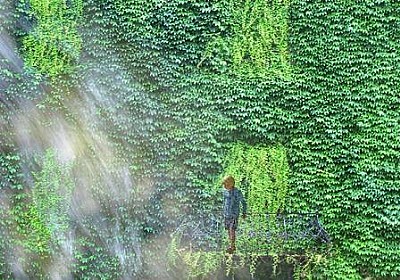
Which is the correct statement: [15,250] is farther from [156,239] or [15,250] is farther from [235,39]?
Result: [235,39]

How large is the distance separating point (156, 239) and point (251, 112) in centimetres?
276

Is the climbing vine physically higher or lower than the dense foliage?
higher

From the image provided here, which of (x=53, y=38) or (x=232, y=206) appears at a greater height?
(x=53, y=38)

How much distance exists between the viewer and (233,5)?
11.0 m

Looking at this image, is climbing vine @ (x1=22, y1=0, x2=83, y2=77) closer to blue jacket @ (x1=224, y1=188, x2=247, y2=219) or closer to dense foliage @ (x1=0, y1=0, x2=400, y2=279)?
dense foliage @ (x1=0, y1=0, x2=400, y2=279)

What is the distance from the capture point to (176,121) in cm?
1070

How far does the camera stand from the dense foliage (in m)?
10.4

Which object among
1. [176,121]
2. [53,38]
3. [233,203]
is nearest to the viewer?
[233,203]

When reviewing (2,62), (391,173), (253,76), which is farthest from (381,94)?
(2,62)

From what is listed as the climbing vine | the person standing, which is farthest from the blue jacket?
the climbing vine

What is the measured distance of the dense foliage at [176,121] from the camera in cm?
1041

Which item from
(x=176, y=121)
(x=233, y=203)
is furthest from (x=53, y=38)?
(x=233, y=203)

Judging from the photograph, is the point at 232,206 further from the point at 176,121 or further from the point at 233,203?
the point at 176,121

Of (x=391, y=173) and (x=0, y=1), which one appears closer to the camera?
(x=391, y=173)
